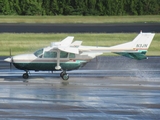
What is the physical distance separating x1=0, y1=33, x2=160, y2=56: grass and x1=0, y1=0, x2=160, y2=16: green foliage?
23664 millimetres

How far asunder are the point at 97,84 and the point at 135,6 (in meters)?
46.9

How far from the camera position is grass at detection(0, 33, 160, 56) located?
1407 inches

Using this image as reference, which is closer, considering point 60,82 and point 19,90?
point 19,90

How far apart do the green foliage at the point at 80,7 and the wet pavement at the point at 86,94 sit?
3743 centimetres

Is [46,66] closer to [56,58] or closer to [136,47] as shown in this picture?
[56,58]

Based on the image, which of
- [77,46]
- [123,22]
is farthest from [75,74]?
[123,22]

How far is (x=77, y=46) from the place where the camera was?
77.8ft

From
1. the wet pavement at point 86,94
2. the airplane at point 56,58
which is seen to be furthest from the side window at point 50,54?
the wet pavement at point 86,94

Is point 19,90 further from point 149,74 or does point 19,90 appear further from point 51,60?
point 149,74

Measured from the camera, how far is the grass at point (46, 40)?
3575 centimetres

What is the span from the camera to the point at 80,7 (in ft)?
219

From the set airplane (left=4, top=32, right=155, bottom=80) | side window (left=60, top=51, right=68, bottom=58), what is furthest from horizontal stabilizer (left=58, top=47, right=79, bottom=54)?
side window (left=60, top=51, right=68, bottom=58)

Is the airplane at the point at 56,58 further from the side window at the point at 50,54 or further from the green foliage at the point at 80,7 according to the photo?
the green foliage at the point at 80,7

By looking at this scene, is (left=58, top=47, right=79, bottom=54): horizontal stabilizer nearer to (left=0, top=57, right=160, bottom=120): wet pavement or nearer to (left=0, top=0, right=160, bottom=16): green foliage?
(left=0, top=57, right=160, bottom=120): wet pavement
